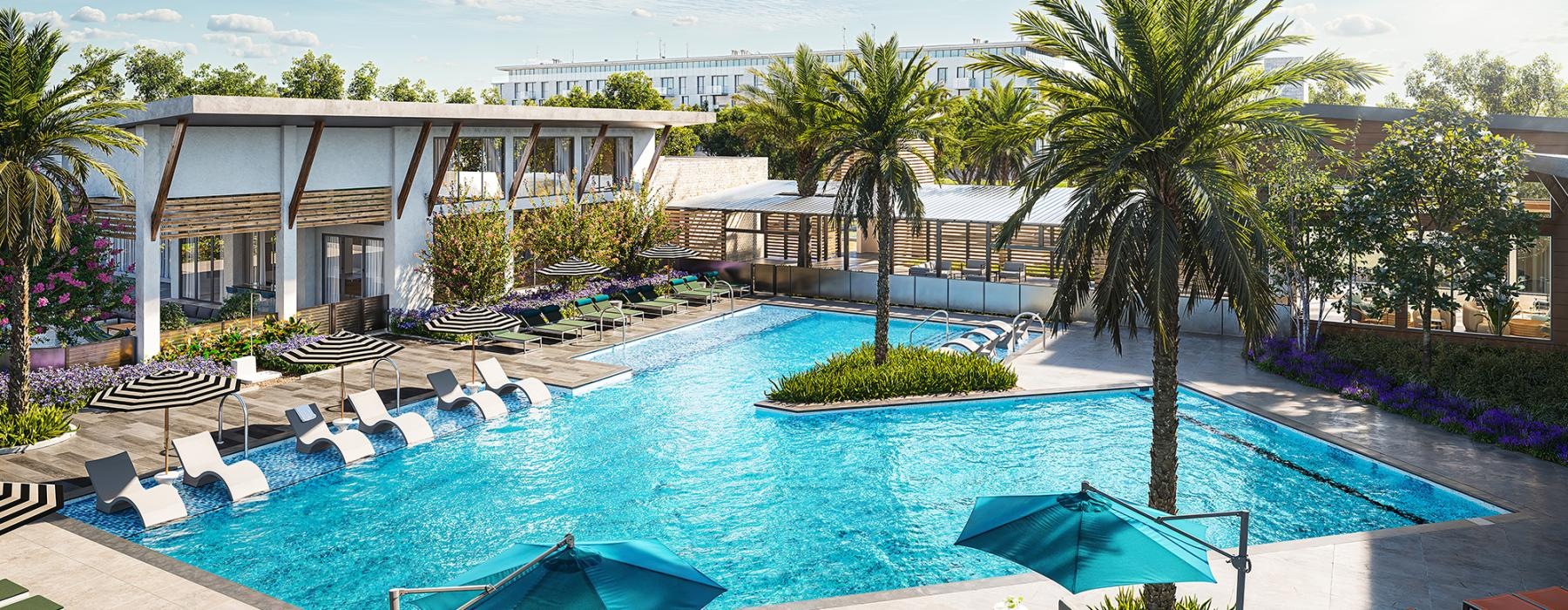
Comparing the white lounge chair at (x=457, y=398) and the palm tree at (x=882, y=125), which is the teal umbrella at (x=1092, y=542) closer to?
the palm tree at (x=882, y=125)

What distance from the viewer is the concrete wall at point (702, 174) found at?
1432 inches

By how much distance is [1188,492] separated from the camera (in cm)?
1588

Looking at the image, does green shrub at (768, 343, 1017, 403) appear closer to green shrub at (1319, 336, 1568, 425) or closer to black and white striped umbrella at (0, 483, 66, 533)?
green shrub at (1319, 336, 1568, 425)

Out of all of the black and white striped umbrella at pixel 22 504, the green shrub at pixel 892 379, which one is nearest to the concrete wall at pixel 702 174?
the green shrub at pixel 892 379

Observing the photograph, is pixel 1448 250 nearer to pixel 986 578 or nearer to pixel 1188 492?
pixel 1188 492

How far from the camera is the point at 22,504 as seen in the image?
11.3 metres

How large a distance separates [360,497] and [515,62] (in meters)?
156

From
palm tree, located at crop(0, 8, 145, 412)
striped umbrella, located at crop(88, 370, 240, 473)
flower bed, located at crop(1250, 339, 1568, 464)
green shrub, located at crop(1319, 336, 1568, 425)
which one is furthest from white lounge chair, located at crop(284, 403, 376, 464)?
green shrub, located at crop(1319, 336, 1568, 425)

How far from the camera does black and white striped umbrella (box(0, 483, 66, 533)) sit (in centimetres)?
1108

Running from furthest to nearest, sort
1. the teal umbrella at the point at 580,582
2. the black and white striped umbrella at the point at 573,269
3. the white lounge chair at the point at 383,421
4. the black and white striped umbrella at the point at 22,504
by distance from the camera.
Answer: the black and white striped umbrella at the point at 573,269, the white lounge chair at the point at 383,421, the black and white striped umbrella at the point at 22,504, the teal umbrella at the point at 580,582

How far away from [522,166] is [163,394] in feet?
48.9

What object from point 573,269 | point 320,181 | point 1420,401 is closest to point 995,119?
point 573,269

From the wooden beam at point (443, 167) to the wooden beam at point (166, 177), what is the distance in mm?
6667

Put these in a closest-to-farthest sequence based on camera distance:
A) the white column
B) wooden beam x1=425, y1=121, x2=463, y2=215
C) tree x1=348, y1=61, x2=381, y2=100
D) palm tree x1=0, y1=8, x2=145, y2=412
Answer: palm tree x1=0, y1=8, x2=145, y2=412
the white column
wooden beam x1=425, y1=121, x2=463, y2=215
tree x1=348, y1=61, x2=381, y2=100
